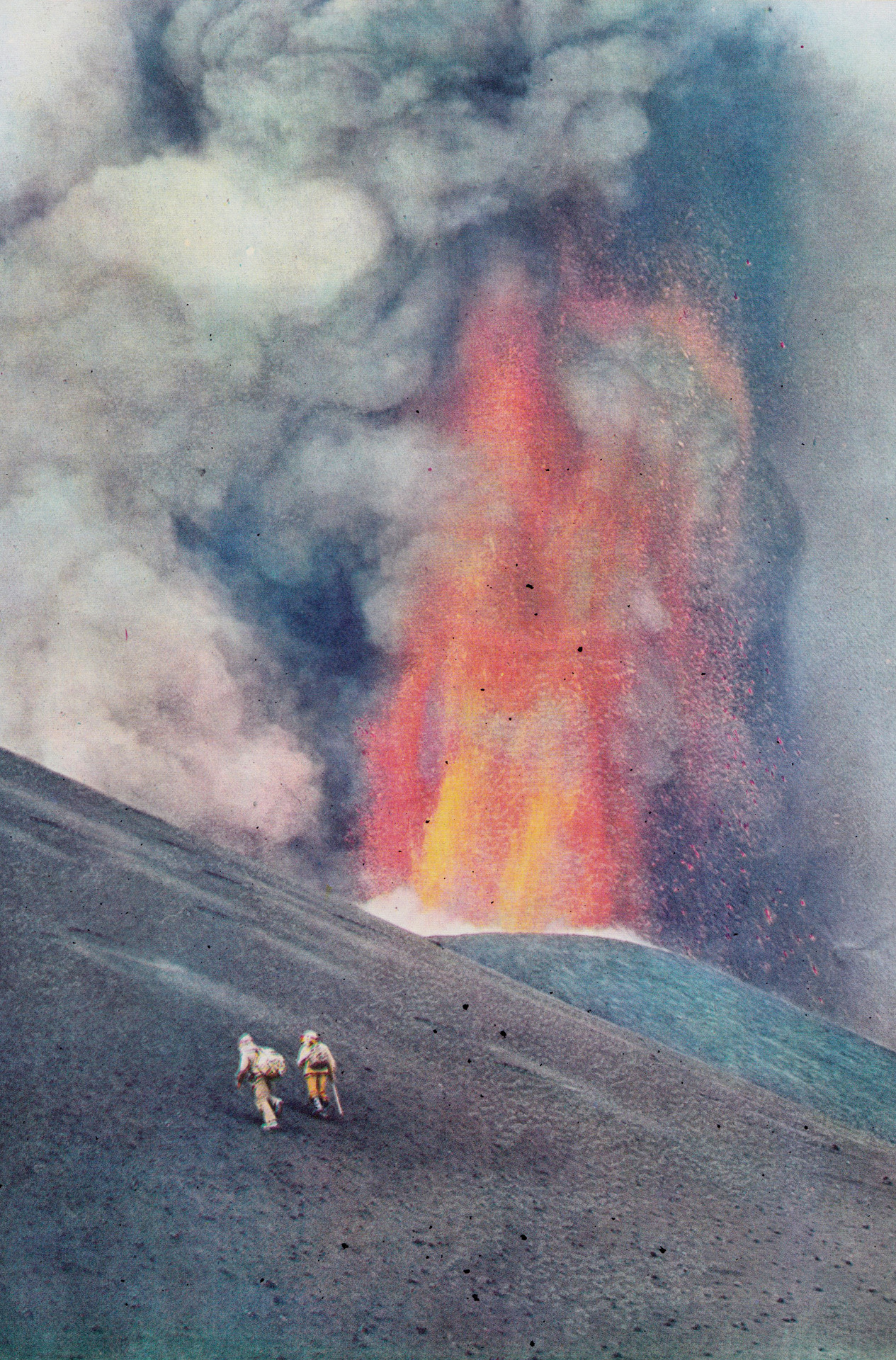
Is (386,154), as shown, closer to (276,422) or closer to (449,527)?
(276,422)

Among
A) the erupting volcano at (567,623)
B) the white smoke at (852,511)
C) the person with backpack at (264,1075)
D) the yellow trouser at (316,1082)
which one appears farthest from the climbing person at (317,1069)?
the white smoke at (852,511)

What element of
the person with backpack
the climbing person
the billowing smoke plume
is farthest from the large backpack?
the billowing smoke plume

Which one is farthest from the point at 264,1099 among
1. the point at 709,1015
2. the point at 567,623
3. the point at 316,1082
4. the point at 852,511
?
the point at 852,511

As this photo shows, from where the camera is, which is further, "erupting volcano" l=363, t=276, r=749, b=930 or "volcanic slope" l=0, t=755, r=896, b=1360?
"erupting volcano" l=363, t=276, r=749, b=930

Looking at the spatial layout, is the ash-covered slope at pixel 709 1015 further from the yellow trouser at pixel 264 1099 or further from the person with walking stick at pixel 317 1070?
the yellow trouser at pixel 264 1099

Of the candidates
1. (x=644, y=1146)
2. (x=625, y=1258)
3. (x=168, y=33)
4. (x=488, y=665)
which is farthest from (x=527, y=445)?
(x=625, y=1258)

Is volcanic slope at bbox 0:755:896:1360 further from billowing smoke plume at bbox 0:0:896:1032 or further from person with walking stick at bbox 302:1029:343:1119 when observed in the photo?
billowing smoke plume at bbox 0:0:896:1032

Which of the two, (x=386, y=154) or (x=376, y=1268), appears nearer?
(x=376, y=1268)
